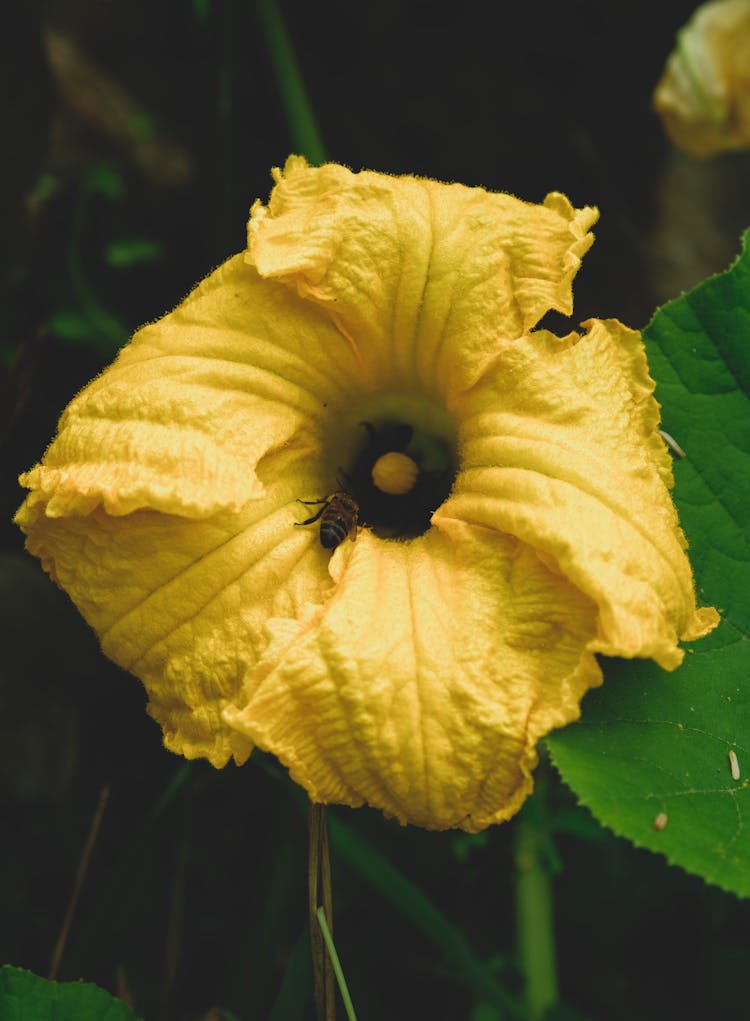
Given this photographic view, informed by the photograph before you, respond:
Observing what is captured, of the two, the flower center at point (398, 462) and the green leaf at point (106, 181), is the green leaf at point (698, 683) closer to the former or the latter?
the flower center at point (398, 462)

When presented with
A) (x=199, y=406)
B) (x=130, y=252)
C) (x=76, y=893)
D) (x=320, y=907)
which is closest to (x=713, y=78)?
(x=130, y=252)

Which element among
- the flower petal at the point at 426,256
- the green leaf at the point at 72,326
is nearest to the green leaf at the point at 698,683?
the flower petal at the point at 426,256

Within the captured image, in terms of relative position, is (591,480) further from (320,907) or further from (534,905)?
(534,905)

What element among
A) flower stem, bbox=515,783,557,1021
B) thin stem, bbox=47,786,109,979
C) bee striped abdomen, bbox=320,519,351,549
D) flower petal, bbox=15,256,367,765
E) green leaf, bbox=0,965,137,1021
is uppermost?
flower petal, bbox=15,256,367,765

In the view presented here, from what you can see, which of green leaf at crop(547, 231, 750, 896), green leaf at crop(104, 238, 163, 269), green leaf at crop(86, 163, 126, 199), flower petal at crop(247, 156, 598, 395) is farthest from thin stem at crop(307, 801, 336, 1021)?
green leaf at crop(86, 163, 126, 199)

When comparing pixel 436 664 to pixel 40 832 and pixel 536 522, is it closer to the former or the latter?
pixel 536 522

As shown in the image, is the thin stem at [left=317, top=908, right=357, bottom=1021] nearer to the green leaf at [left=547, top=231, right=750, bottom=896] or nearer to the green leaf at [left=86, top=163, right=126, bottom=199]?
the green leaf at [left=547, top=231, right=750, bottom=896]
